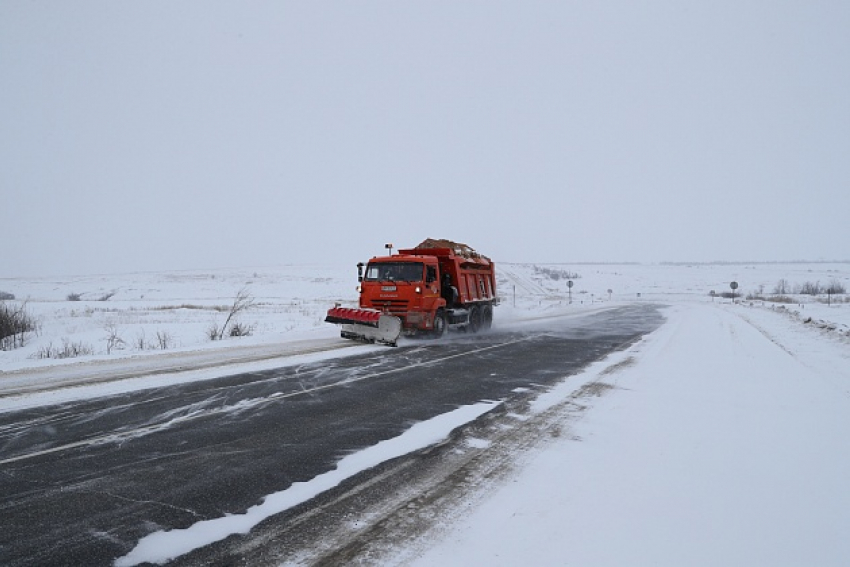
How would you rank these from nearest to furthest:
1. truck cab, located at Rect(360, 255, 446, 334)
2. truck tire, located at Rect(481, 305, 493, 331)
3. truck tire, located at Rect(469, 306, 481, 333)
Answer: truck cab, located at Rect(360, 255, 446, 334), truck tire, located at Rect(469, 306, 481, 333), truck tire, located at Rect(481, 305, 493, 331)

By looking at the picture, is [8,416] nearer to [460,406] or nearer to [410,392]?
[410,392]

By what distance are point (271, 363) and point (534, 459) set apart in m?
6.93

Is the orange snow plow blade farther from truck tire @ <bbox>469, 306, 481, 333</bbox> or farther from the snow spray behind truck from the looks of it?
truck tire @ <bbox>469, 306, 481, 333</bbox>

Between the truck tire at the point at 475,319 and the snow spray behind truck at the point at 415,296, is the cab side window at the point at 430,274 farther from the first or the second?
the truck tire at the point at 475,319

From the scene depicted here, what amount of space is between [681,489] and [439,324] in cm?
1187

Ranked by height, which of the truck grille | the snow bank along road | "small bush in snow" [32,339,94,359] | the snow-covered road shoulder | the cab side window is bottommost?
"small bush in snow" [32,339,94,359]

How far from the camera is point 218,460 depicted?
475 cm

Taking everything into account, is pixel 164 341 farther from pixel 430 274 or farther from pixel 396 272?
pixel 430 274

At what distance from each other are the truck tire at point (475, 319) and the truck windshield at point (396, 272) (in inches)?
146

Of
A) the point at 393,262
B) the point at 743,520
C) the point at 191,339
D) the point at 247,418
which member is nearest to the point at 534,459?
the point at 743,520

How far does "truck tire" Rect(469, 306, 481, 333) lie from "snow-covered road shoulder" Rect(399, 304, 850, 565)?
10601 mm

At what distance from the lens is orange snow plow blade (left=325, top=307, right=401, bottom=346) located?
1383 cm

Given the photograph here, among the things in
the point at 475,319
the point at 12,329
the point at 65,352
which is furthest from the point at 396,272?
the point at 12,329

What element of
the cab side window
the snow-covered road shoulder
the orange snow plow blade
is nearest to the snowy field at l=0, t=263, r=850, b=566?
the snow-covered road shoulder
